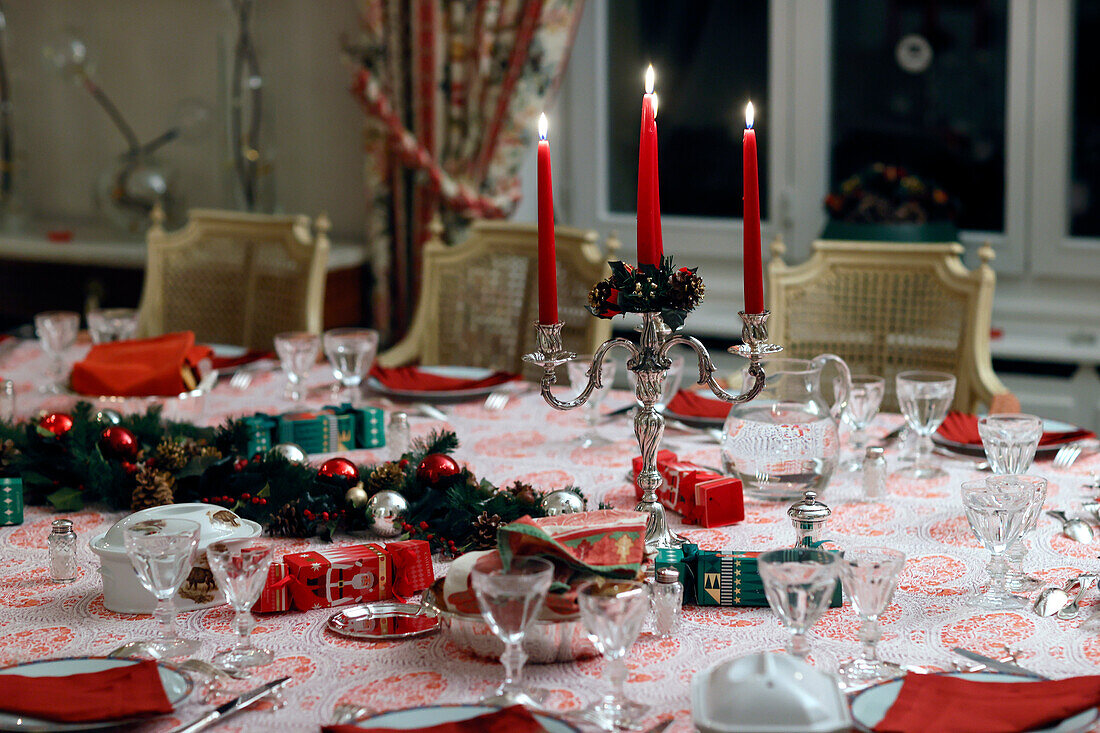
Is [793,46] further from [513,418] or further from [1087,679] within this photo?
[1087,679]

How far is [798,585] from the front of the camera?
886 mm

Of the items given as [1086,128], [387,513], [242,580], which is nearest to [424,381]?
[387,513]

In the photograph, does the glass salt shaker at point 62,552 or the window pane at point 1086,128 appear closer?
the glass salt shaker at point 62,552

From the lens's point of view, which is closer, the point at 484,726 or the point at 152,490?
the point at 484,726

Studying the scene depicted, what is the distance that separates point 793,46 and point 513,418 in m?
1.76

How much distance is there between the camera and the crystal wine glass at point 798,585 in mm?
885

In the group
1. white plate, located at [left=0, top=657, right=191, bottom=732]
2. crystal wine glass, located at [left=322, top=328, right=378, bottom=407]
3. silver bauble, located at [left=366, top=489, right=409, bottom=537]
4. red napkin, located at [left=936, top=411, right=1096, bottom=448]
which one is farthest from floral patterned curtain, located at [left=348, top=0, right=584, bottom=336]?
white plate, located at [left=0, top=657, right=191, bottom=732]

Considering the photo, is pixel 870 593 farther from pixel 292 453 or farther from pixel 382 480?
pixel 292 453

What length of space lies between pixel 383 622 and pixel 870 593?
44 centimetres

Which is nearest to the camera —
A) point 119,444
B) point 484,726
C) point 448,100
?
point 484,726

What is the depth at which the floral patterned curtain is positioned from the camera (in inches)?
126

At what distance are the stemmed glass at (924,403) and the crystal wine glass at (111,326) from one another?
143 centimetres

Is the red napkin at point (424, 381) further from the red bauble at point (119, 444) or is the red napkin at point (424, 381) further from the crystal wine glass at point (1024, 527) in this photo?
the crystal wine glass at point (1024, 527)

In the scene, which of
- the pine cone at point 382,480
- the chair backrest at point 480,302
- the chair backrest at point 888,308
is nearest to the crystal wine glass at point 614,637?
the pine cone at point 382,480
